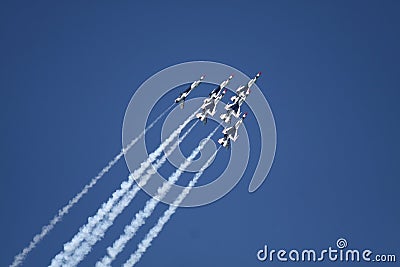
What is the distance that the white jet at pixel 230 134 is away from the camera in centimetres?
4603

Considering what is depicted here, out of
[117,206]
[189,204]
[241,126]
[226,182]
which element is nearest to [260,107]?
[241,126]

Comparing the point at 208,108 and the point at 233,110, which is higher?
the point at 233,110

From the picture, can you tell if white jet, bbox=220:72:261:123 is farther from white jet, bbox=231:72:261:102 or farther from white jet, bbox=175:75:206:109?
white jet, bbox=175:75:206:109

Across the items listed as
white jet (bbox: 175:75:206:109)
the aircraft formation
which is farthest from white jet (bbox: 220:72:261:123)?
white jet (bbox: 175:75:206:109)

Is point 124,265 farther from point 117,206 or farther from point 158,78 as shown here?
point 158,78

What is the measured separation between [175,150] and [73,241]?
10840mm

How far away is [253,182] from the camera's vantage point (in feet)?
174

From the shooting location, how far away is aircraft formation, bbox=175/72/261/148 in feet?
149

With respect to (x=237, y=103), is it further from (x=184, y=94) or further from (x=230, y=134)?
(x=184, y=94)

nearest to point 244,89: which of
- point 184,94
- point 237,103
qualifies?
point 237,103

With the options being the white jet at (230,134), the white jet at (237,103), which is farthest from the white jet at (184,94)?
the white jet at (230,134)

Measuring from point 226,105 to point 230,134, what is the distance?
7.37 ft

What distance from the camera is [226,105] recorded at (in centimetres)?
4638

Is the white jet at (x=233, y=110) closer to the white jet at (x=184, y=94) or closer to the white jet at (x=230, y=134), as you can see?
the white jet at (x=230, y=134)
